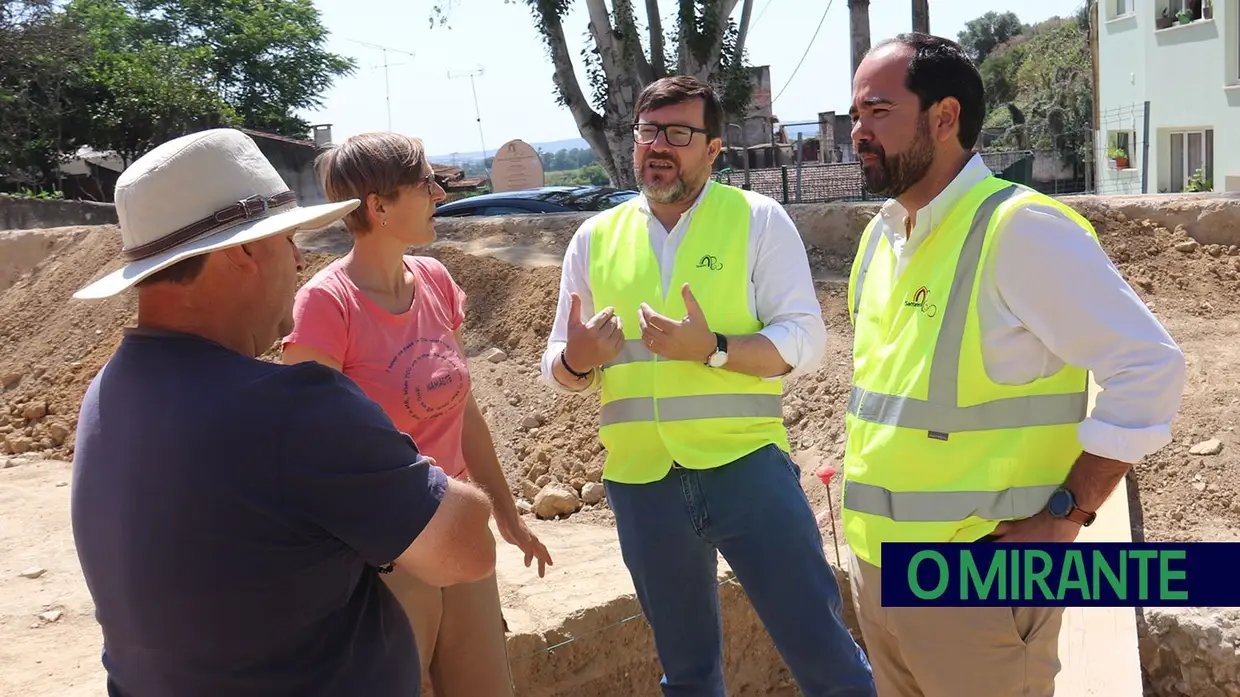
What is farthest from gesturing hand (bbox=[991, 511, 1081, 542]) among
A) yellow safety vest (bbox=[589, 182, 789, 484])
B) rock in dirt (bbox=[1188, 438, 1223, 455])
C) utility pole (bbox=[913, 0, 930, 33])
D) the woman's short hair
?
utility pole (bbox=[913, 0, 930, 33])

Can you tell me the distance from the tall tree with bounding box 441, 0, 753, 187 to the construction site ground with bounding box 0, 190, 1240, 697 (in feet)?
15.6

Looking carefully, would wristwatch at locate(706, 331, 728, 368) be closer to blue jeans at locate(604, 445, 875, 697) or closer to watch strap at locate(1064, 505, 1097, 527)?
blue jeans at locate(604, 445, 875, 697)

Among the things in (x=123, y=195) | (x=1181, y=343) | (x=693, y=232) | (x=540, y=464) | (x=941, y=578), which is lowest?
(x=540, y=464)

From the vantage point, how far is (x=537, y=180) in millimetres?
22250

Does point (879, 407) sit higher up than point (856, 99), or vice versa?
point (856, 99)

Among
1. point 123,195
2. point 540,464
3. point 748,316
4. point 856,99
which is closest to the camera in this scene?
point 123,195

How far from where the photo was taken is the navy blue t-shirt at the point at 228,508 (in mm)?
1603

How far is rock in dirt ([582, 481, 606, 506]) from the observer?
21.7 feet

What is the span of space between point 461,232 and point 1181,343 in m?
5.96

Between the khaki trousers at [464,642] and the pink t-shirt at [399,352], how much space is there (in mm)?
344

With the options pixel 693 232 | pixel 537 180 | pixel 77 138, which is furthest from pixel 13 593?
pixel 77 138

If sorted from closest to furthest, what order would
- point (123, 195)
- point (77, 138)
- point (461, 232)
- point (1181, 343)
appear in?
point (123, 195)
point (1181, 343)
point (461, 232)
point (77, 138)

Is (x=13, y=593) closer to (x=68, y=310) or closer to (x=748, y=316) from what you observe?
(x=748, y=316)

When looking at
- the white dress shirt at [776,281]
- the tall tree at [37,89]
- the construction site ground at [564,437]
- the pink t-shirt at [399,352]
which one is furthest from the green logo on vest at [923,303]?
the tall tree at [37,89]
